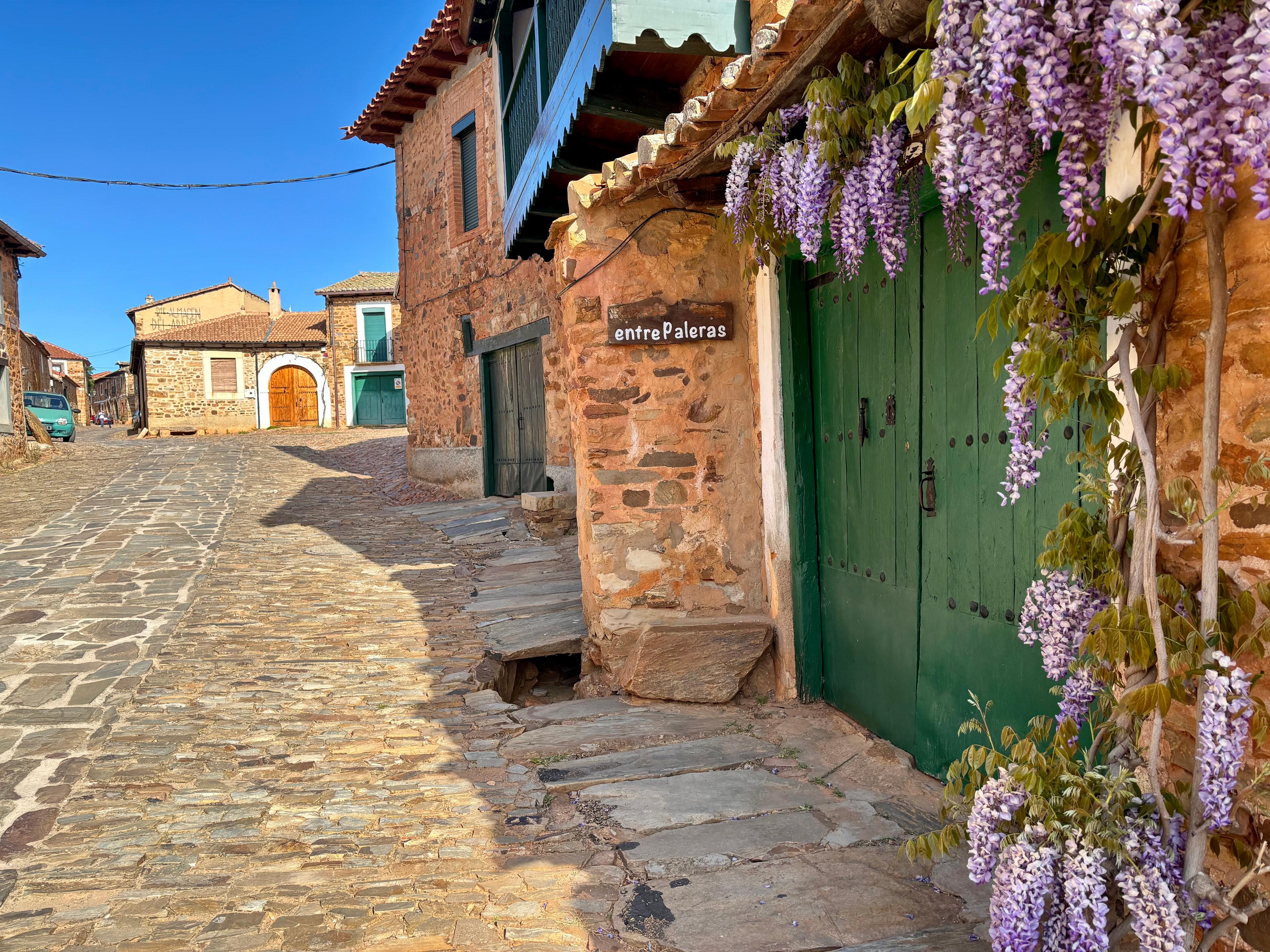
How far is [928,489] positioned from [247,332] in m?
29.4

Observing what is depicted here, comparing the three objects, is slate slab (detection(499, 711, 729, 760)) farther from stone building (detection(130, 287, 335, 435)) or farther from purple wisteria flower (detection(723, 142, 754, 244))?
stone building (detection(130, 287, 335, 435))

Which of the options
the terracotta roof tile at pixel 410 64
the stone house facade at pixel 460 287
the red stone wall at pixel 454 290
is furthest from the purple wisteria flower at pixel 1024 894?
the terracotta roof tile at pixel 410 64

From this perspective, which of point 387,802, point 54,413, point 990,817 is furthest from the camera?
point 54,413

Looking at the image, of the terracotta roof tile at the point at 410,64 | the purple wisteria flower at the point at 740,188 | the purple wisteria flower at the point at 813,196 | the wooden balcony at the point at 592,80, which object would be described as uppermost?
the terracotta roof tile at the point at 410,64

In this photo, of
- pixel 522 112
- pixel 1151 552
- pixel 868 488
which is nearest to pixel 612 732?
pixel 868 488

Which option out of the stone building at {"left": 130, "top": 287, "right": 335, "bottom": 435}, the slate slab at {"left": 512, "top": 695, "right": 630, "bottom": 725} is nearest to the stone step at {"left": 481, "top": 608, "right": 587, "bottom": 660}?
the slate slab at {"left": 512, "top": 695, "right": 630, "bottom": 725}

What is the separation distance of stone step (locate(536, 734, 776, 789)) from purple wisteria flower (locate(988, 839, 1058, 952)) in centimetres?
175

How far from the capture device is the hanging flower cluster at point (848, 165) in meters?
2.56

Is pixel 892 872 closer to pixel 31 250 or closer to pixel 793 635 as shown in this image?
pixel 793 635

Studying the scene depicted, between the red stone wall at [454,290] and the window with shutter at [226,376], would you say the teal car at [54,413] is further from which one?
the red stone wall at [454,290]

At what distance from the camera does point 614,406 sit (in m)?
4.43

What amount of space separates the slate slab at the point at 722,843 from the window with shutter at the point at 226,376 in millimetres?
28818

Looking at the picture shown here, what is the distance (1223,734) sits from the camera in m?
1.58

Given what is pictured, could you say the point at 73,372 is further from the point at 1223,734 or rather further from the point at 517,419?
the point at 1223,734
